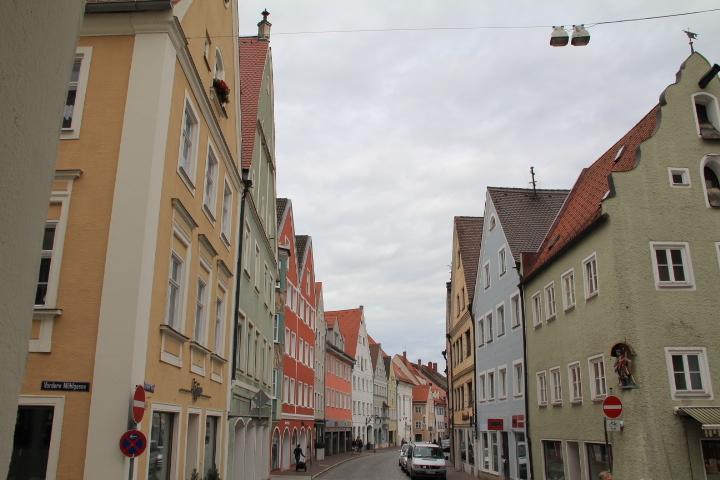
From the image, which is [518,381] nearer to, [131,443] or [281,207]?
[281,207]

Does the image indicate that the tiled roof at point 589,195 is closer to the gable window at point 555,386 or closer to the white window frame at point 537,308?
the white window frame at point 537,308

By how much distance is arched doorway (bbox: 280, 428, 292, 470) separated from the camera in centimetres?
3744

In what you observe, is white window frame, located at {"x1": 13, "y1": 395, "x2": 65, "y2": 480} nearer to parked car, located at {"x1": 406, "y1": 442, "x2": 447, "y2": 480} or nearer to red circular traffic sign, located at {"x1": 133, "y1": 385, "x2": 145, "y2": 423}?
red circular traffic sign, located at {"x1": 133, "y1": 385, "x2": 145, "y2": 423}

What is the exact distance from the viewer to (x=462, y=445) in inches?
1485

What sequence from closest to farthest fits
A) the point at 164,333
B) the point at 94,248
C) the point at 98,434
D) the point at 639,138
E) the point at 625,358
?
the point at 98,434, the point at 94,248, the point at 164,333, the point at 625,358, the point at 639,138

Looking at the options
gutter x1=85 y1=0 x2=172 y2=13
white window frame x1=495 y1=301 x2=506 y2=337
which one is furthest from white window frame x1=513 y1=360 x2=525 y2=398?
gutter x1=85 y1=0 x2=172 y2=13

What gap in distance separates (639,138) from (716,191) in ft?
9.71

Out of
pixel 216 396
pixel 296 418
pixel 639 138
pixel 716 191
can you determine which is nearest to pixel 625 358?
pixel 716 191

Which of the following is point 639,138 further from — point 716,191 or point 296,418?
point 296,418

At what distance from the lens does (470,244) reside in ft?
120

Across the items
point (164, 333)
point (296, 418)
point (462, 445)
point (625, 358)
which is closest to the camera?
point (164, 333)

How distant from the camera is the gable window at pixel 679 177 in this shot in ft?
55.4

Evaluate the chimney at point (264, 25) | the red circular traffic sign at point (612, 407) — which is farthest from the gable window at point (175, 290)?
the chimney at point (264, 25)

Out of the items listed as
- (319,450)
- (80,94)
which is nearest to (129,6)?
(80,94)
